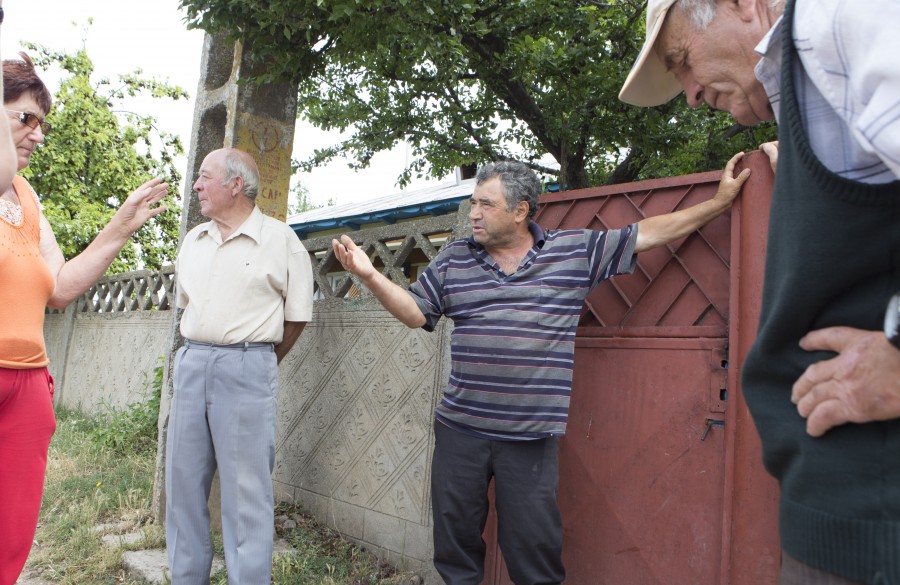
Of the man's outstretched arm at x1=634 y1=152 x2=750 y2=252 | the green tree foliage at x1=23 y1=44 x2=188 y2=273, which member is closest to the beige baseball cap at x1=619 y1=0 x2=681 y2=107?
the man's outstretched arm at x1=634 y1=152 x2=750 y2=252

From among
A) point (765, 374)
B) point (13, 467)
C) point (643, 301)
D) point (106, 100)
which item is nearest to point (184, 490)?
point (13, 467)

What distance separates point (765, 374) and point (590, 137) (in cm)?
648

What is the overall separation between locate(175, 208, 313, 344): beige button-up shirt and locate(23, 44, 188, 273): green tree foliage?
8890mm

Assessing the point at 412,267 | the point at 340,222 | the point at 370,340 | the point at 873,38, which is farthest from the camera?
the point at 340,222

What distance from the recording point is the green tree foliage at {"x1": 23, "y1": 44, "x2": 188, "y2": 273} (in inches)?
474

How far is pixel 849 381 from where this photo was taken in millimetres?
978

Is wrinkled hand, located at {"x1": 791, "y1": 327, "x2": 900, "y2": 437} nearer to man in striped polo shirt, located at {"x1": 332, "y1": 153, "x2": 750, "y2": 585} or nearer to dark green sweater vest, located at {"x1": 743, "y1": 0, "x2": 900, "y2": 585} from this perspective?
dark green sweater vest, located at {"x1": 743, "y1": 0, "x2": 900, "y2": 585}

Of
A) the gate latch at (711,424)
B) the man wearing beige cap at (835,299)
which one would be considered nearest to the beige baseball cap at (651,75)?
the man wearing beige cap at (835,299)

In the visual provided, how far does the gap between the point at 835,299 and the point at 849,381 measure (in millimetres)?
116

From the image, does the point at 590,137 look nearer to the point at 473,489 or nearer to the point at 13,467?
the point at 473,489

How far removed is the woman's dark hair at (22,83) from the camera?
2.67 meters

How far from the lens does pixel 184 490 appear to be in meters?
3.66

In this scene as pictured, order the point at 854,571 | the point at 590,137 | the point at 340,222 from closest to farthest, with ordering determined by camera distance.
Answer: the point at 854,571, the point at 590,137, the point at 340,222

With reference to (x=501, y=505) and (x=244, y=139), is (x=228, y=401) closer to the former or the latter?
(x=501, y=505)
